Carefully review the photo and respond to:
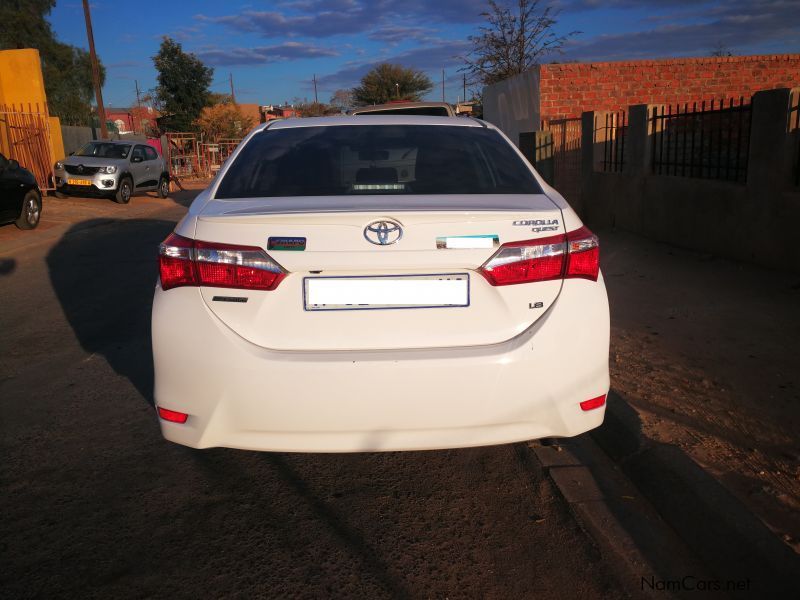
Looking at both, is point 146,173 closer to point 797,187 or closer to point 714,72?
point 714,72

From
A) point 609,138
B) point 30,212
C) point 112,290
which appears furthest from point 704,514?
point 30,212

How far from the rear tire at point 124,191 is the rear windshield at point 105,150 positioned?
3.12 ft

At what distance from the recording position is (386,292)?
8.60ft

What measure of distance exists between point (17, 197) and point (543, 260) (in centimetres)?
1331

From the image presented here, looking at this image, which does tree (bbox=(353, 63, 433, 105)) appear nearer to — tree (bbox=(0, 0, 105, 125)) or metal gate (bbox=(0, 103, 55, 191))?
tree (bbox=(0, 0, 105, 125))

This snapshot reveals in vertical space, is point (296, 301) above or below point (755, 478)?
above

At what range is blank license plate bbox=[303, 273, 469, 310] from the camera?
2609 millimetres

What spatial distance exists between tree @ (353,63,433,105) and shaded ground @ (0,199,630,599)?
5689 cm

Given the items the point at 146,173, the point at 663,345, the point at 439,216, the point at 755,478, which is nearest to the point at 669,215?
the point at 663,345

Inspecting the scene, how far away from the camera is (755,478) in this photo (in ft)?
10.2

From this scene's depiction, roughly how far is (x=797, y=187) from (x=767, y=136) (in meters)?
0.62

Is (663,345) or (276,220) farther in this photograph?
(663,345)

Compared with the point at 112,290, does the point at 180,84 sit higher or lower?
higher

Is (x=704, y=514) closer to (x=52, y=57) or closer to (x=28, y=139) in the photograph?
(x=28, y=139)
